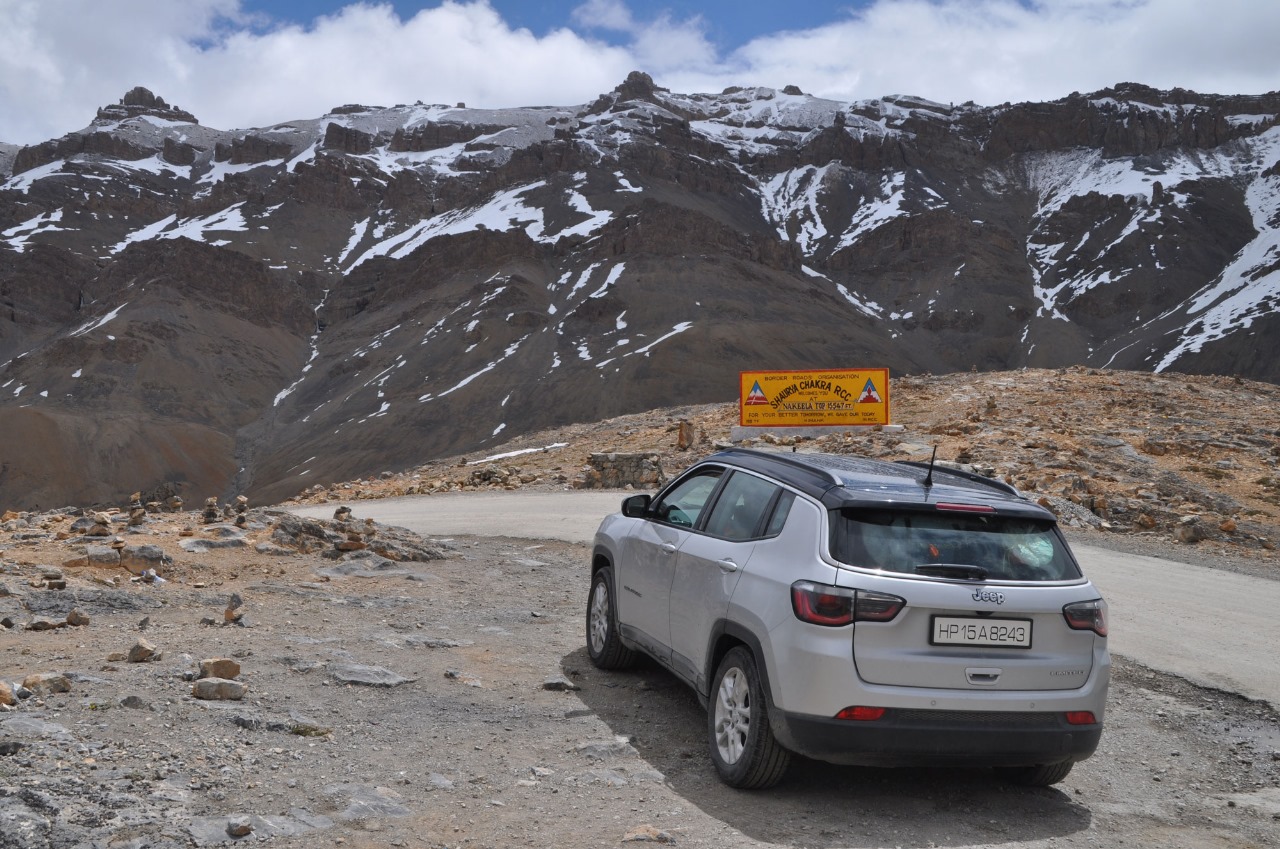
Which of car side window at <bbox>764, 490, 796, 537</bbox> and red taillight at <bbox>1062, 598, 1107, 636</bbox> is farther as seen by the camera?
car side window at <bbox>764, 490, 796, 537</bbox>

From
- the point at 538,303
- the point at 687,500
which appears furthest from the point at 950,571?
the point at 538,303

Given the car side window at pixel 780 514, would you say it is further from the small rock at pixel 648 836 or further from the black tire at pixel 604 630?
the black tire at pixel 604 630

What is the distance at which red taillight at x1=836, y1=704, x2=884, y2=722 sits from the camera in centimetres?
482

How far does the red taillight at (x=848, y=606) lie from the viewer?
15.9ft

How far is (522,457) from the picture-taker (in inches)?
1090

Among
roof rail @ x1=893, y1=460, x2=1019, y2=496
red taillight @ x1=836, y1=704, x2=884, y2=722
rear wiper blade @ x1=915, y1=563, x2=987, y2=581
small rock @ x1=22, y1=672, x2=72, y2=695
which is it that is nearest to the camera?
red taillight @ x1=836, y1=704, x2=884, y2=722

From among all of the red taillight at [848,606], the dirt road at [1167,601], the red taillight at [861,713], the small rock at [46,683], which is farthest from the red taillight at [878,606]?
the small rock at [46,683]

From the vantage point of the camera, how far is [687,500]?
6676 millimetres

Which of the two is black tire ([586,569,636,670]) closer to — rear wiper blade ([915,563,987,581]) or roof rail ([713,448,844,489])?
roof rail ([713,448,844,489])

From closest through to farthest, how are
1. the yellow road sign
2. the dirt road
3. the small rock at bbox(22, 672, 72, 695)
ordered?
1. the small rock at bbox(22, 672, 72, 695)
2. the dirt road
3. the yellow road sign

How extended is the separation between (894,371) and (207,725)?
131 m

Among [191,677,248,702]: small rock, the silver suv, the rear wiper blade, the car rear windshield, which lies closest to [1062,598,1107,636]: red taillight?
the silver suv

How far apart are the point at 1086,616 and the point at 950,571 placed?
0.74 meters

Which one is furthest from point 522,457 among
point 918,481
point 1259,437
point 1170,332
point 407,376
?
point 1170,332
